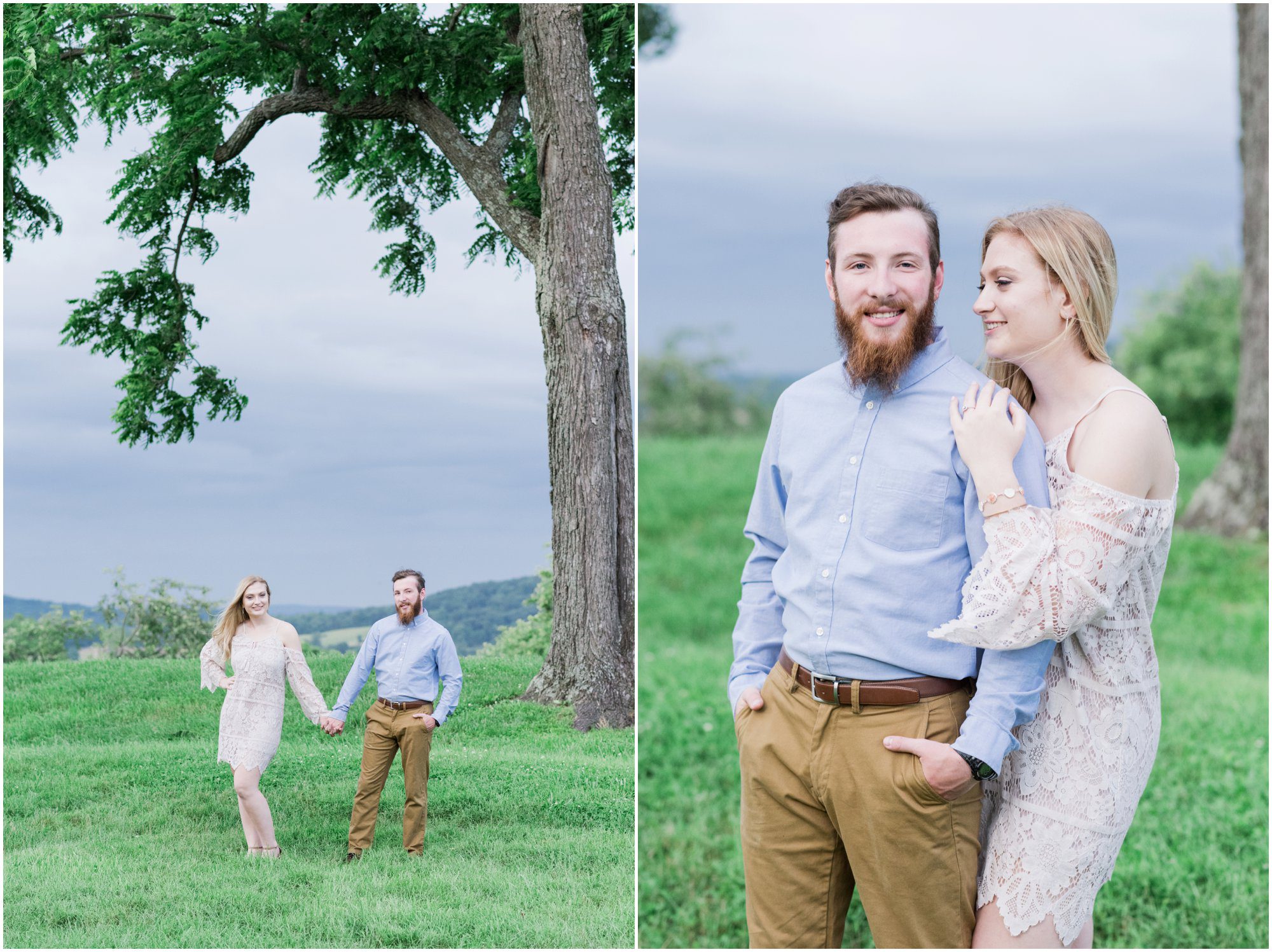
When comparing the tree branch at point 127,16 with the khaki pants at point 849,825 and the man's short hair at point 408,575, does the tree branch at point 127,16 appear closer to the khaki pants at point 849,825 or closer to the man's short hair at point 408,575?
the man's short hair at point 408,575

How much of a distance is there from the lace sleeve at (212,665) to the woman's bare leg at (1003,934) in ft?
8.82

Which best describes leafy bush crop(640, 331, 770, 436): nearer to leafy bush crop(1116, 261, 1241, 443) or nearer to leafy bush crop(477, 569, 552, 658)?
leafy bush crop(1116, 261, 1241, 443)

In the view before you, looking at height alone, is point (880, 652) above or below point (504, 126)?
below

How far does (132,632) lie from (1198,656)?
18.2ft

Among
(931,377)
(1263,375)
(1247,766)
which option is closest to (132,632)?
(931,377)

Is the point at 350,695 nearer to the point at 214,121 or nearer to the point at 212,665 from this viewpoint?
the point at 212,665

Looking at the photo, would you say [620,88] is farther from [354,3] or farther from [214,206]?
[214,206]

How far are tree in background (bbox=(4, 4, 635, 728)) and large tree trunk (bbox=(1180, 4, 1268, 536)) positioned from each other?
525cm

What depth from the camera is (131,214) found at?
409 cm

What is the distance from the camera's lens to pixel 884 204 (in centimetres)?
225

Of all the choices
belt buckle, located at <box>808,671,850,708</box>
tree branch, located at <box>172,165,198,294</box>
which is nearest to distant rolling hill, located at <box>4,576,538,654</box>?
tree branch, located at <box>172,165,198,294</box>

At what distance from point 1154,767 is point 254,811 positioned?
12.0 ft

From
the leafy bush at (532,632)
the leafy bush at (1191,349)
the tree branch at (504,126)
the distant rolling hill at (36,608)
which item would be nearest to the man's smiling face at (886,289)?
the leafy bush at (532,632)

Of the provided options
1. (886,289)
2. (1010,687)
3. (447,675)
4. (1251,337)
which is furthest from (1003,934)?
(1251,337)
